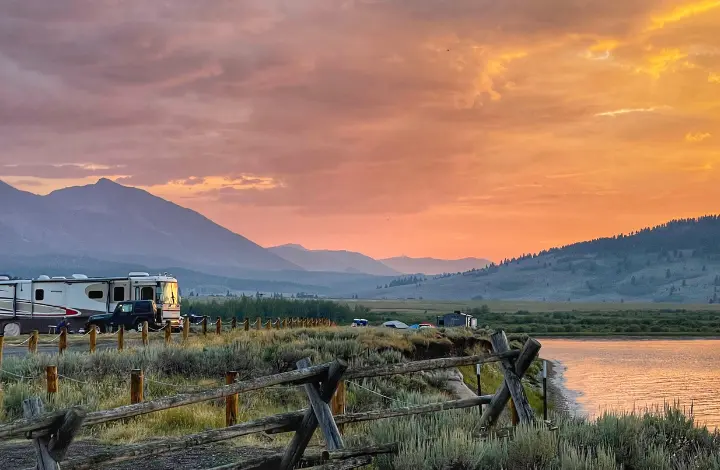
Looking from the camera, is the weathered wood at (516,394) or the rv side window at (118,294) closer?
the weathered wood at (516,394)

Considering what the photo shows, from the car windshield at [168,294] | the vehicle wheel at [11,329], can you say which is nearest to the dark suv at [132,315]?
the car windshield at [168,294]

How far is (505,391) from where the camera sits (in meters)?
10.4

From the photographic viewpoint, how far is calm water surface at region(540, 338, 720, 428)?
36469 millimetres

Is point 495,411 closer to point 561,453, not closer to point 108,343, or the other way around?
point 561,453

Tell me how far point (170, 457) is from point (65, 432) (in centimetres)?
410

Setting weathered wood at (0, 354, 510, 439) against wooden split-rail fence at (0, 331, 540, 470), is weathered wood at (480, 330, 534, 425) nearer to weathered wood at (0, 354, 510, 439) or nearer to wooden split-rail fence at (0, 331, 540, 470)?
wooden split-rail fence at (0, 331, 540, 470)

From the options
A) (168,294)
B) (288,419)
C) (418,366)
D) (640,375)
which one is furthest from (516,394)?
(640,375)

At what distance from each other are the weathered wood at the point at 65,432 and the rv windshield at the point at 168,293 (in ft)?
117

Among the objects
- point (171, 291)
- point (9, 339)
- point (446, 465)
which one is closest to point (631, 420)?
point (446, 465)

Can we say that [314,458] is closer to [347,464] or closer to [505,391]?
[347,464]

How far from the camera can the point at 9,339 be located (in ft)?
120

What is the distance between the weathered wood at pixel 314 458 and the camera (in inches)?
315

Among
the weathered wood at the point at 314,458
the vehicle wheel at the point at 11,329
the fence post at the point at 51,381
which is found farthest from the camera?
the vehicle wheel at the point at 11,329

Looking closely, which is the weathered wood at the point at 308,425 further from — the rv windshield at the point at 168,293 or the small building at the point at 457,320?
the small building at the point at 457,320
